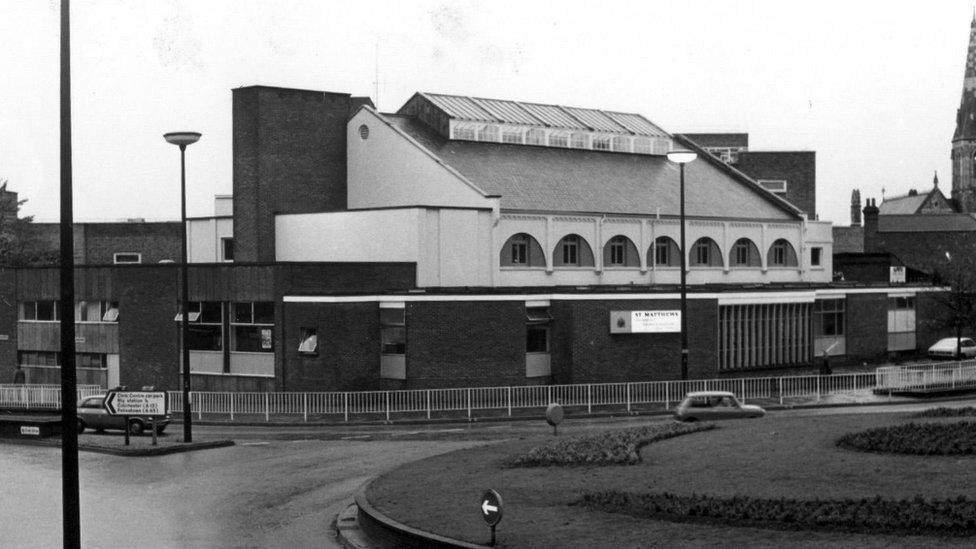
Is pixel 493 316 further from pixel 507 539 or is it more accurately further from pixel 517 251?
pixel 507 539

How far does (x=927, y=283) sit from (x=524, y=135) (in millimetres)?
23849

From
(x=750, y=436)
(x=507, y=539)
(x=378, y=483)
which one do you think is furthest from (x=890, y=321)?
(x=507, y=539)

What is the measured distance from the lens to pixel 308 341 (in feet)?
154

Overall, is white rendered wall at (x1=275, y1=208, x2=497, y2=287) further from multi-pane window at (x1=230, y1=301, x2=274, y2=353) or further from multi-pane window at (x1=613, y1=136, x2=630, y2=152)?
multi-pane window at (x1=613, y1=136, x2=630, y2=152)

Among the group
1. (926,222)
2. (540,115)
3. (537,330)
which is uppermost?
(540,115)

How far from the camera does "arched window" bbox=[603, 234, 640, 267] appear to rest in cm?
6019

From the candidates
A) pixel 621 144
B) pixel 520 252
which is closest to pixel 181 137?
pixel 520 252

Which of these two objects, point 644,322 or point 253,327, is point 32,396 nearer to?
point 253,327

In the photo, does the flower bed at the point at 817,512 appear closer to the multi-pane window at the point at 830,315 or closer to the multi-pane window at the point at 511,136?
the multi-pane window at the point at 830,315

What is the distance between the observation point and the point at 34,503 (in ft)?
79.7

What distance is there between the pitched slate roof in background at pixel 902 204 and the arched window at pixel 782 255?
79.4m

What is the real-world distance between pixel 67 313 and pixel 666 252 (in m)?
50.4

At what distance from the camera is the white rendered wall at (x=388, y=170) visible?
5766 centimetres

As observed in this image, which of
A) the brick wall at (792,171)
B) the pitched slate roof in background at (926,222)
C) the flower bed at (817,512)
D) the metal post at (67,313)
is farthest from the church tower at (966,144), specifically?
the metal post at (67,313)
